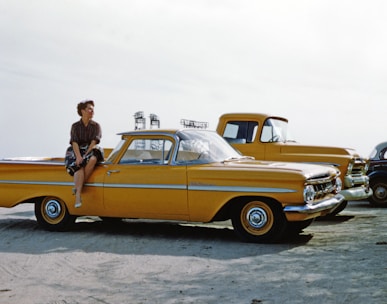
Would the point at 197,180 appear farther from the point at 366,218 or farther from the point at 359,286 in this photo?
the point at 366,218

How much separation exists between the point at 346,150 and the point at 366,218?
1426 mm

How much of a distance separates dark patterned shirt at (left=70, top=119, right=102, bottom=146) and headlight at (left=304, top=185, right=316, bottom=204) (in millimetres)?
3348

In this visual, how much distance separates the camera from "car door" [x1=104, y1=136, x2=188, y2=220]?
8.70m

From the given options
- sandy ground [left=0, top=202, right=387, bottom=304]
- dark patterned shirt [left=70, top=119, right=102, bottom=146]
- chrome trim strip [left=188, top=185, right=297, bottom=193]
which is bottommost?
sandy ground [left=0, top=202, right=387, bottom=304]

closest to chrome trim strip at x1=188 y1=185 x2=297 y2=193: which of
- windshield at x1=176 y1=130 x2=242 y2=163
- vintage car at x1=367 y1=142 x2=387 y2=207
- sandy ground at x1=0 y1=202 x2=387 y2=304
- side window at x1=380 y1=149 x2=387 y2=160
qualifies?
windshield at x1=176 y1=130 x2=242 y2=163

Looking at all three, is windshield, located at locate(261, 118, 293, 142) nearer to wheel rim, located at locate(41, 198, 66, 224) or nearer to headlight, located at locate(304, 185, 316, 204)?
headlight, located at locate(304, 185, 316, 204)

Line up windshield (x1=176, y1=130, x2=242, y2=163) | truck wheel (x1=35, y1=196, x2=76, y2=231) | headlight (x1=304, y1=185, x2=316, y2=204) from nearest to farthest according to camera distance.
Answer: headlight (x1=304, y1=185, x2=316, y2=204) → windshield (x1=176, y1=130, x2=242, y2=163) → truck wheel (x1=35, y1=196, x2=76, y2=231)

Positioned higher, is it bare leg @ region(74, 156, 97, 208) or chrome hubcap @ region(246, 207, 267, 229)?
bare leg @ region(74, 156, 97, 208)

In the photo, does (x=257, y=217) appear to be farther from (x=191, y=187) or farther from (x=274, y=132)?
(x=274, y=132)

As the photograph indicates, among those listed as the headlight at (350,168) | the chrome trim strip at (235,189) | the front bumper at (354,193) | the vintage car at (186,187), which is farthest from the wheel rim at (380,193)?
the chrome trim strip at (235,189)

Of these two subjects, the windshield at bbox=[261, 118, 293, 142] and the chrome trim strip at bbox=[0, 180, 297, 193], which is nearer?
the chrome trim strip at bbox=[0, 180, 297, 193]

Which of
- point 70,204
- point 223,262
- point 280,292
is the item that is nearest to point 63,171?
point 70,204

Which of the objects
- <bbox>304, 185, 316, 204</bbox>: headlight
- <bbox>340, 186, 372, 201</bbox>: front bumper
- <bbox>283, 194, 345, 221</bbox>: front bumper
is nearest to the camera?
<bbox>283, 194, 345, 221</bbox>: front bumper

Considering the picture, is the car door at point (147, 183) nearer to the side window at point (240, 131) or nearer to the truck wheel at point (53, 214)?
the truck wheel at point (53, 214)
